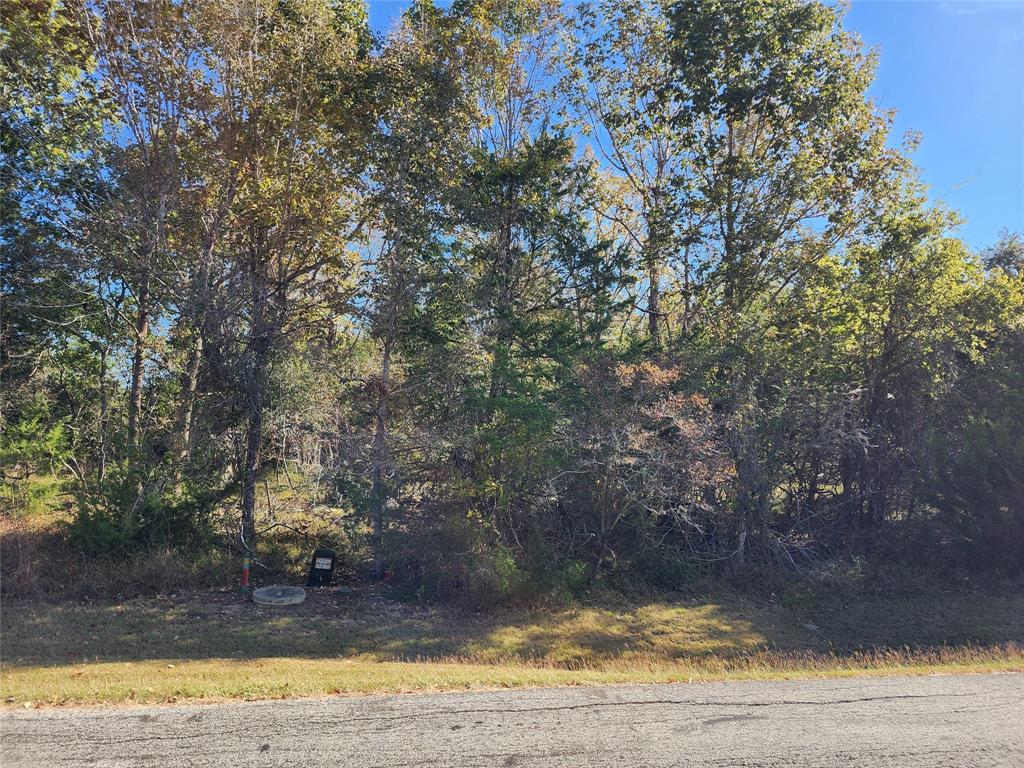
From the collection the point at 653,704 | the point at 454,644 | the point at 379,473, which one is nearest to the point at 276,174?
the point at 379,473

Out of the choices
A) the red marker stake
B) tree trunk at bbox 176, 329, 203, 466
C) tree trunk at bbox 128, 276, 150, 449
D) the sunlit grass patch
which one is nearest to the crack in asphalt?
the sunlit grass patch

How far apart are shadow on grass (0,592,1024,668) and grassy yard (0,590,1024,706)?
0.04 meters

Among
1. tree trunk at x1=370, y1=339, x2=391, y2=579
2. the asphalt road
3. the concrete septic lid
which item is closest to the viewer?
the asphalt road

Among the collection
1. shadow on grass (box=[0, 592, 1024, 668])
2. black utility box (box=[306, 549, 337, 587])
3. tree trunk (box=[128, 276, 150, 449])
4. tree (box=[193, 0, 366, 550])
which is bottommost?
shadow on grass (box=[0, 592, 1024, 668])

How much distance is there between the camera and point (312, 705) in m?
5.61

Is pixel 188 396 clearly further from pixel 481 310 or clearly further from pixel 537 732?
pixel 537 732

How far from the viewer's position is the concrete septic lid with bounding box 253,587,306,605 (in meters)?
11.2

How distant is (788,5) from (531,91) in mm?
6316

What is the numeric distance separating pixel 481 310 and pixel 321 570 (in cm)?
643

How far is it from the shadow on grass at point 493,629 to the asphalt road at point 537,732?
3447 mm

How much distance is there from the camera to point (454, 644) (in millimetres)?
9750

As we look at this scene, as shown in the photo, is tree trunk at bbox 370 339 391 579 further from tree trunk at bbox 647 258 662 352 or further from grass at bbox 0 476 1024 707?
tree trunk at bbox 647 258 662 352

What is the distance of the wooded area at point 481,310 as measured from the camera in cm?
1230

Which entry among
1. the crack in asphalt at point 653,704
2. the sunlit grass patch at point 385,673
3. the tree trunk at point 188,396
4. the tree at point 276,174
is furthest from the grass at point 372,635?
the tree at point 276,174
